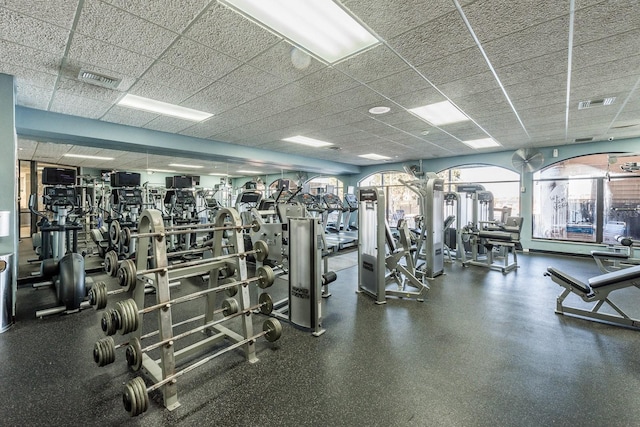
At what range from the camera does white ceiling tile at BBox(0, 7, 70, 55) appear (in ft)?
6.76

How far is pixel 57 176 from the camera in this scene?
15.5ft

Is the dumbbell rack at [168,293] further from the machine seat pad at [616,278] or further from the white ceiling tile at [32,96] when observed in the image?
the machine seat pad at [616,278]

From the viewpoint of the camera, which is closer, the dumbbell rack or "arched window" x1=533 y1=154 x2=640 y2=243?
the dumbbell rack

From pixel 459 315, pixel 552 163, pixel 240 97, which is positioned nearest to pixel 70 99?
pixel 240 97

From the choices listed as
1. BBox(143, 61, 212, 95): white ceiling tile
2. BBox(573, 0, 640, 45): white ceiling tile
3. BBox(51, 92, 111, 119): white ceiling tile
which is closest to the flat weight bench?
BBox(573, 0, 640, 45): white ceiling tile

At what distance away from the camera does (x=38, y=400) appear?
1.90 meters

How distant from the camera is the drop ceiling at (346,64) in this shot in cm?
203

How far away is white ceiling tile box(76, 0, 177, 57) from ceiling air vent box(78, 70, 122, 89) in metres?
0.83

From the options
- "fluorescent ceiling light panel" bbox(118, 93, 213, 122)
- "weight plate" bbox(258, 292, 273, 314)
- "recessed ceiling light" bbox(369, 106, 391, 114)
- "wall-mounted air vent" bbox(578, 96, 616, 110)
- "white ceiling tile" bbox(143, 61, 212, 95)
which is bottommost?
"weight plate" bbox(258, 292, 273, 314)

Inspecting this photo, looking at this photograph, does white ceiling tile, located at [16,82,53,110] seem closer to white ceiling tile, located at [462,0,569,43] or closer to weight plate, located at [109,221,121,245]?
weight plate, located at [109,221,121,245]

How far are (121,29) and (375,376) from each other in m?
3.27

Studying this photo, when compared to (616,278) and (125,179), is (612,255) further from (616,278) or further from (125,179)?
(125,179)

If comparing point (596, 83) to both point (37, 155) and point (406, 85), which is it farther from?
point (37, 155)

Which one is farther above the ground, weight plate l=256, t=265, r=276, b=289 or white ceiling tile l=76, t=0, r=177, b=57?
white ceiling tile l=76, t=0, r=177, b=57
